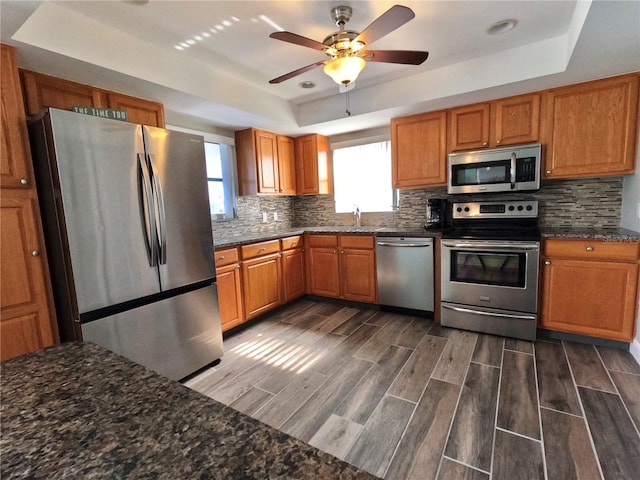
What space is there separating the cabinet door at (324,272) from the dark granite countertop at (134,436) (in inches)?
120

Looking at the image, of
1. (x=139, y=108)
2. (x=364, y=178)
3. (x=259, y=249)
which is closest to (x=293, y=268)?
(x=259, y=249)

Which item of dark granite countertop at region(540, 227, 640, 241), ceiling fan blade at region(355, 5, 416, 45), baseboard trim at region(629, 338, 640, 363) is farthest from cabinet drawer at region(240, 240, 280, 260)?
baseboard trim at region(629, 338, 640, 363)

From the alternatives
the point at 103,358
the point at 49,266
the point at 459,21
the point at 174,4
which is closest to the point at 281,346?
the point at 49,266

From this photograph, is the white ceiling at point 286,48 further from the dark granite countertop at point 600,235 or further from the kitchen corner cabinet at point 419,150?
the dark granite countertop at point 600,235

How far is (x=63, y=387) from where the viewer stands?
70 centimetres

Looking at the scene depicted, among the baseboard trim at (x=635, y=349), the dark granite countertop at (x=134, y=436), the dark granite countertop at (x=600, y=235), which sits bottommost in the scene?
the baseboard trim at (x=635, y=349)

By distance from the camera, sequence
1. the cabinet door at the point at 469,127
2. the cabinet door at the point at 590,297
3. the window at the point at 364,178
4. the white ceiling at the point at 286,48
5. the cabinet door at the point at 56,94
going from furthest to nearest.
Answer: the window at the point at 364,178 → the cabinet door at the point at 469,127 → the cabinet door at the point at 590,297 → the cabinet door at the point at 56,94 → the white ceiling at the point at 286,48

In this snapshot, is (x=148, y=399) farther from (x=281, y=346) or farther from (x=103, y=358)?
(x=281, y=346)

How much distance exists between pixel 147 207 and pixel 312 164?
241cm

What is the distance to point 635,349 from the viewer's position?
2299 mm

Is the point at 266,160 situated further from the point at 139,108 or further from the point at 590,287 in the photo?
the point at 590,287

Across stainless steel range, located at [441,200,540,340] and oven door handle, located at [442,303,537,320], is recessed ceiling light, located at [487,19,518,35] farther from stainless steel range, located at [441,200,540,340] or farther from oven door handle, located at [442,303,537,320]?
oven door handle, located at [442,303,537,320]

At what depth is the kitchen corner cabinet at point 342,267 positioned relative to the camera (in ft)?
11.6

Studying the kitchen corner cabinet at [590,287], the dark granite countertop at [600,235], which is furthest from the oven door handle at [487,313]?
the dark granite countertop at [600,235]
